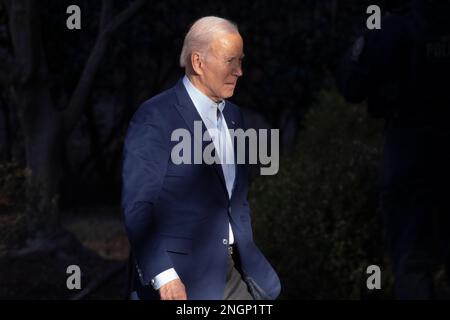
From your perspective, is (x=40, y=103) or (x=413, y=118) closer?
(x=413, y=118)

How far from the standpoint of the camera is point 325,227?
8859 millimetres

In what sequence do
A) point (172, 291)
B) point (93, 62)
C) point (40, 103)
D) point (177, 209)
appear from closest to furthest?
point (172, 291) → point (177, 209) → point (40, 103) → point (93, 62)

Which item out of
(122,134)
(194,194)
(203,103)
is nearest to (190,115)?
(203,103)

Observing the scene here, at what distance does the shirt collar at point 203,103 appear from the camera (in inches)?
209

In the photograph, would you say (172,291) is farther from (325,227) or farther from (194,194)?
(325,227)

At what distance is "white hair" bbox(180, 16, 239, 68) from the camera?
522 cm

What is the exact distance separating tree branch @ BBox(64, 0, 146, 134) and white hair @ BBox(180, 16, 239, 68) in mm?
5455

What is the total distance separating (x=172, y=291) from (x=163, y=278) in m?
0.07

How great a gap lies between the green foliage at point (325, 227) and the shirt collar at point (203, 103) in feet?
11.7

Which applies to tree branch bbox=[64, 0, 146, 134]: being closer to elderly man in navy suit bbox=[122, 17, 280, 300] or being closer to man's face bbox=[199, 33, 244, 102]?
elderly man in navy suit bbox=[122, 17, 280, 300]

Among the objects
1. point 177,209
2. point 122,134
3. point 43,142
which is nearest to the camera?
point 177,209

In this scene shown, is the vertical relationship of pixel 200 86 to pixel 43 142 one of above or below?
above

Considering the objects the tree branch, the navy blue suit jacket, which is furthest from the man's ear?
the tree branch
